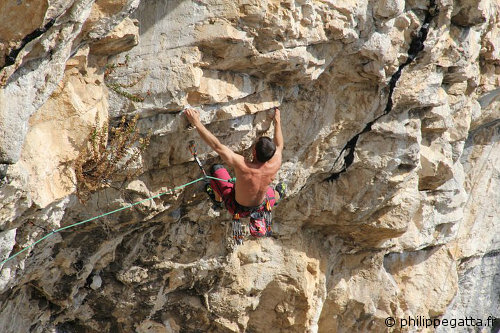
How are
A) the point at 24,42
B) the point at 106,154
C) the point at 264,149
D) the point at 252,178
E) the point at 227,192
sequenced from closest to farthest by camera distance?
1. the point at 24,42
2. the point at 106,154
3. the point at 264,149
4. the point at 252,178
5. the point at 227,192

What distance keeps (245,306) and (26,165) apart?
4.49 meters

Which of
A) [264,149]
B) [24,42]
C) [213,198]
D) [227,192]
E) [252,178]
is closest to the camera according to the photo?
[24,42]

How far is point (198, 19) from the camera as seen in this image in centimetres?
562

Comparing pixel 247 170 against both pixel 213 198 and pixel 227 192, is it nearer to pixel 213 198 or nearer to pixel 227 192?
pixel 227 192

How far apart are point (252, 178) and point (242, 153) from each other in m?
0.71

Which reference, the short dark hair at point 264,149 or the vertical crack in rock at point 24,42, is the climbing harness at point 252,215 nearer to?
the short dark hair at point 264,149

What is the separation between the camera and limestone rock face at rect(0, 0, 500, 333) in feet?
16.3

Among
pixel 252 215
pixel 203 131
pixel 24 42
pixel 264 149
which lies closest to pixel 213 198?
pixel 252 215

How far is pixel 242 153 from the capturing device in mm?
7062

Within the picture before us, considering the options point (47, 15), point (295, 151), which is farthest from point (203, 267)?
point (47, 15)

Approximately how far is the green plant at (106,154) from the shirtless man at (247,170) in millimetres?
542

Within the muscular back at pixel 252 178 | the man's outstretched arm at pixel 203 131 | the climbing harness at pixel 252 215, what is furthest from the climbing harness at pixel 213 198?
the man's outstretched arm at pixel 203 131

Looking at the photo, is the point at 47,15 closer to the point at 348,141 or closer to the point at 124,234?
the point at 124,234

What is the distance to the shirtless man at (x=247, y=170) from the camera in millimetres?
5996
